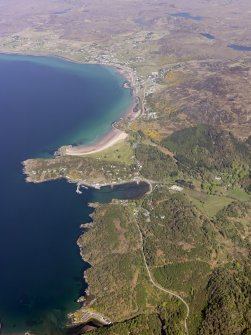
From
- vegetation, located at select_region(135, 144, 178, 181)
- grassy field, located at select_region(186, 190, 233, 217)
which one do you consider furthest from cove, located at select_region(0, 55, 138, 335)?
grassy field, located at select_region(186, 190, 233, 217)

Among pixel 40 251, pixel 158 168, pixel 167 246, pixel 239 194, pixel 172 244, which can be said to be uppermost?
pixel 172 244

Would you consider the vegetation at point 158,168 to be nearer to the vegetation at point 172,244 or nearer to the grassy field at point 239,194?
the vegetation at point 172,244

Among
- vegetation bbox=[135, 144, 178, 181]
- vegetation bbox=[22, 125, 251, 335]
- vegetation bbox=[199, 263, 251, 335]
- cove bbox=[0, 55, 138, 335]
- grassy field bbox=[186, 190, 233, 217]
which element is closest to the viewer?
vegetation bbox=[199, 263, 251, 335]

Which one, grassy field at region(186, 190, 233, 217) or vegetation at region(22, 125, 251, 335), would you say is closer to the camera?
vegetation at region(22, 125, 251, 335)

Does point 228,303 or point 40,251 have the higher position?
point 228,303

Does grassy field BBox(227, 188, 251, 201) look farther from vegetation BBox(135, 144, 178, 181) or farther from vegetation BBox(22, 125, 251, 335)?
vegetation BBox(135, 144, 178, 181)

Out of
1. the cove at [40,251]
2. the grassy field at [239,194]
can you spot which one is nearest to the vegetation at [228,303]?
the cove at [40,251]

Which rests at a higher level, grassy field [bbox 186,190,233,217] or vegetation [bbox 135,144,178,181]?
vegetation [bbox 135,144,178,181]

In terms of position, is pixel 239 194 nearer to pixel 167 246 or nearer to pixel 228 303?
pixel 167 246

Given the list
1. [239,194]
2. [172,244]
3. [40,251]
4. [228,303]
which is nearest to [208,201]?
[239,194]

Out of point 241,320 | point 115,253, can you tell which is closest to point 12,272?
point 115,253

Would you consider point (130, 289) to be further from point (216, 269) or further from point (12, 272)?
point (12, 272)
